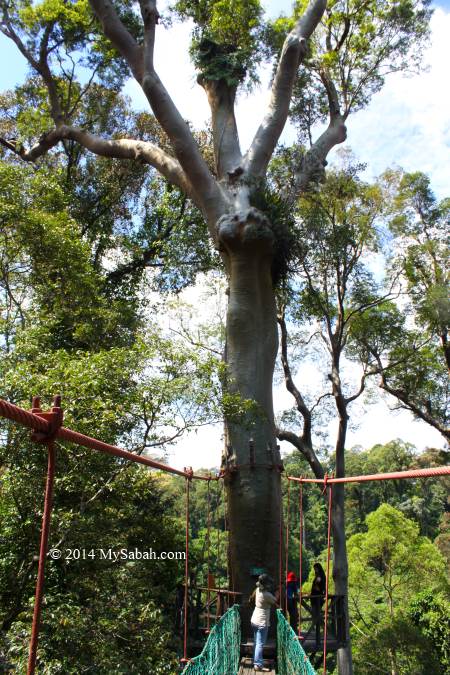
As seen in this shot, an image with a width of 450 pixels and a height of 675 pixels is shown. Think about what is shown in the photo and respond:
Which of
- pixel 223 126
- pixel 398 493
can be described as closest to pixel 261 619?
pixel 223 126

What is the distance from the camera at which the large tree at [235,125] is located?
20.8 feet

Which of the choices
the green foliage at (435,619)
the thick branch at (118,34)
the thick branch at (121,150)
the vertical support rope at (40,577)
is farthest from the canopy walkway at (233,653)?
the green foliage at (435,619)

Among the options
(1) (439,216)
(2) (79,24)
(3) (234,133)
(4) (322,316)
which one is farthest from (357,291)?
(2) (79,24)

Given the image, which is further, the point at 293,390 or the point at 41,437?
the point at 293,390

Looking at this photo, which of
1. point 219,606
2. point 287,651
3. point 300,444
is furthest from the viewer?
point 300,444

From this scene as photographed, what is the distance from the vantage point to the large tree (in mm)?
6340

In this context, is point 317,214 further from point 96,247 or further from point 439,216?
point 96,247

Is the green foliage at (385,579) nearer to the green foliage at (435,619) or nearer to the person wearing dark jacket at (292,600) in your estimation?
the green foliage at (435,619)

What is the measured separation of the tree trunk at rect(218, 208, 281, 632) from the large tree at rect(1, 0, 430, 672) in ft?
0.04

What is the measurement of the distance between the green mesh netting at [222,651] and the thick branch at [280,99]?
571 cm

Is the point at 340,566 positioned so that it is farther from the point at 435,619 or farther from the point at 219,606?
the point at 435,619

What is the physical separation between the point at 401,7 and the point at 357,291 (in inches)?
204

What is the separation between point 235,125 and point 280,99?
0.96 m

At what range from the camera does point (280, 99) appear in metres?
8.07
